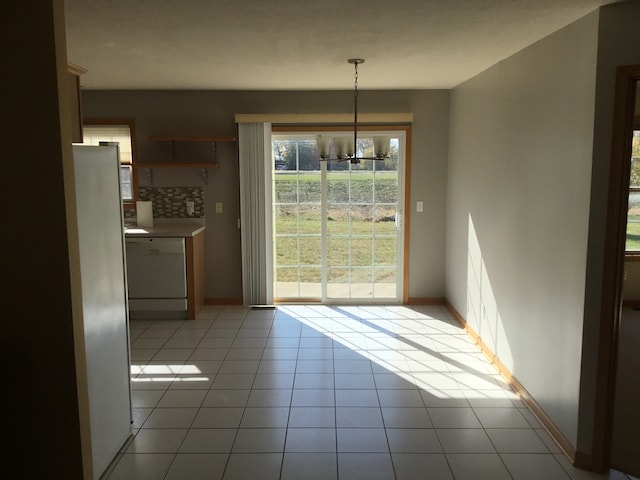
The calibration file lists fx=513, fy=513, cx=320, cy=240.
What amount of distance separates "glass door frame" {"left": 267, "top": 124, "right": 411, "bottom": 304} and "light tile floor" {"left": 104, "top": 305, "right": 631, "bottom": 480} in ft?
2.48

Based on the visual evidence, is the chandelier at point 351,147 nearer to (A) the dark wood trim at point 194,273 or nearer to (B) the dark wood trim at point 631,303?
(A) the dark wood trim at point 194,273

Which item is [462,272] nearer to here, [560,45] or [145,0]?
[560,45]

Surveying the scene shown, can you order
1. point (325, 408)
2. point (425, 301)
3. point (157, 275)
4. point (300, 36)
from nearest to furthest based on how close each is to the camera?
point (300, 36)
point (325, 408)
point (157, 275)
point (425, 301)

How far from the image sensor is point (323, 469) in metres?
2.67

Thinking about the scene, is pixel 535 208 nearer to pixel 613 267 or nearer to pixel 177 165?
pixel 613 267

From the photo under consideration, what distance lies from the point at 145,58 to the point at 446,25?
7.10ft

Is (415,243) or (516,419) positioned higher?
(415,243)

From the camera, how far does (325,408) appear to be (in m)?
3.34

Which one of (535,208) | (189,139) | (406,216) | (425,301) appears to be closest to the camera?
(535,208)

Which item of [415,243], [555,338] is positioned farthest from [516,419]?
[415,243]

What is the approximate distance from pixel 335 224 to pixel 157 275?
1.97m

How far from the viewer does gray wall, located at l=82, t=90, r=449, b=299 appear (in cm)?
547

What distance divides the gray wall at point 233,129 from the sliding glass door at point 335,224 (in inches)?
10.0

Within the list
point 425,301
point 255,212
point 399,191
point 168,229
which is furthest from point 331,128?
point 425,301
